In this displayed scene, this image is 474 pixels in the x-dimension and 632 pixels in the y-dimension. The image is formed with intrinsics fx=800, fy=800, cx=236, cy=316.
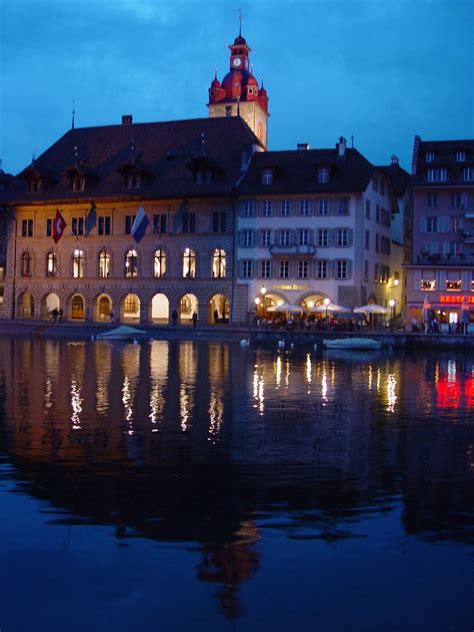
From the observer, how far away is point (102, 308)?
69.5 m

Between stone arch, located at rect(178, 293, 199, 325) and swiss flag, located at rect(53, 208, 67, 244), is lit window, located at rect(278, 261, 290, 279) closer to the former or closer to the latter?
stone arch, located at rect(178, 293, 199, 325)

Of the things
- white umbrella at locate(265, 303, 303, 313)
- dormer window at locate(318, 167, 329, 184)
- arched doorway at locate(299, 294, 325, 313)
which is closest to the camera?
white umbrella at locate(265, 303, 303, 313)

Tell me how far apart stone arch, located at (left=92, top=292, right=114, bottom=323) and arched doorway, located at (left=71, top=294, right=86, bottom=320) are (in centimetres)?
165

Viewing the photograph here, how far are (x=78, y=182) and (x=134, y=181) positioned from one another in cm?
538

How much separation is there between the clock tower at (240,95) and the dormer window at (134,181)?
3535cm

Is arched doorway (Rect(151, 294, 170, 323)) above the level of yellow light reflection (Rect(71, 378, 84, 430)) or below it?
above

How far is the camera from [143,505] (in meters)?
11.7

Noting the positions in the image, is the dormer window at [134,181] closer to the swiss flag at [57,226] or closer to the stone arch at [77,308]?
the swiss flag at [57,226]

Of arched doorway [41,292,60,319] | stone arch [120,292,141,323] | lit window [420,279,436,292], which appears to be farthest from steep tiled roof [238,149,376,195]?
arched doorway [41,292,60,319]

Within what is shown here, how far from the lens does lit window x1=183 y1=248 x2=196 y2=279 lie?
63.7 m

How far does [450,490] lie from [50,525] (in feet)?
20.9

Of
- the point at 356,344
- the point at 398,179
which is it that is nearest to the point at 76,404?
the point at 356,344

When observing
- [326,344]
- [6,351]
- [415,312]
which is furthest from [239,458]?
[415,312]

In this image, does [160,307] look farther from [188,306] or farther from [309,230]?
[309,230]
